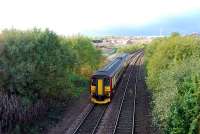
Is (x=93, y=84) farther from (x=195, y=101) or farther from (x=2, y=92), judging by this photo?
(x=195, y=101)

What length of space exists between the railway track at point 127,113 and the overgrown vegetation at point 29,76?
5.30m

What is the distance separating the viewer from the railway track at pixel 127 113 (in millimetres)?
26497

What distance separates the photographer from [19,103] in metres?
27.3

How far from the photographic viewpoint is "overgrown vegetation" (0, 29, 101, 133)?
87.2 feet

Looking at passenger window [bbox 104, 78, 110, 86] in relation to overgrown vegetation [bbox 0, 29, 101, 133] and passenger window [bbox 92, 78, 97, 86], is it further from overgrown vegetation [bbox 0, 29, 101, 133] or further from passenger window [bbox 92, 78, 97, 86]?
overgrown vegetation [bbox 0, 29, 101, 133]

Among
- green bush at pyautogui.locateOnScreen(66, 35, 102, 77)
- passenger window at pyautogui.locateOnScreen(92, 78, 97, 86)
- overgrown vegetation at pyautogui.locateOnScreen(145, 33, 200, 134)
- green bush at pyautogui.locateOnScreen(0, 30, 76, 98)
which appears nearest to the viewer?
overgrown vegetation at pyautogui.locateOnScreen(145, 33, 200, 134)

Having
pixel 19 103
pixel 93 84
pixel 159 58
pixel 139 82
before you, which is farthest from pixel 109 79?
pixel 139 82

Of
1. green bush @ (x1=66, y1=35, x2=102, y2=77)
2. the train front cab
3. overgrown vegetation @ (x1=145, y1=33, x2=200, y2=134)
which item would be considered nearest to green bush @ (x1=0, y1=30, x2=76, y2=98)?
the train front cab

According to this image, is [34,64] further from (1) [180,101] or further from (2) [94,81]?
(1) [180,101]

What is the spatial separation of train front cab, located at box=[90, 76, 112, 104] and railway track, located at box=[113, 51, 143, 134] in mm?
1591

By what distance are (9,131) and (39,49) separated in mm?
8284

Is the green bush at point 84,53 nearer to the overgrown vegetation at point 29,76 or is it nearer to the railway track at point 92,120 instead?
the overgrown vegetation at point 29,76

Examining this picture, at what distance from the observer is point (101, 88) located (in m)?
34.4

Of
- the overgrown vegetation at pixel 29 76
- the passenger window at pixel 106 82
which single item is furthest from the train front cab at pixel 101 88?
the overgrown vegetation at pixel 29 76
